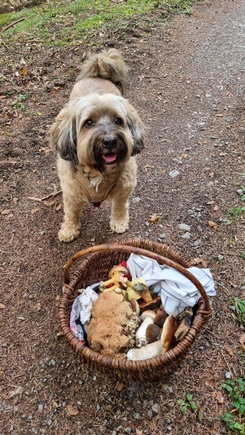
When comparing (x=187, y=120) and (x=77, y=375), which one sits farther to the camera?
(x=187, y=120)

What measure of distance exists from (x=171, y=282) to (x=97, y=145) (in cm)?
129

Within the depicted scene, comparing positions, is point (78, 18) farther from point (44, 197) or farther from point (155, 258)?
point (155, 258)

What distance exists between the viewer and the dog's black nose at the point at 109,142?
3.14m

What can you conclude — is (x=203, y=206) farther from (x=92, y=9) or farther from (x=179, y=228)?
(x=92, y=9)

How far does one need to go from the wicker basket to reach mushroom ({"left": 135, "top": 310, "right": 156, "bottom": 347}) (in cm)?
28

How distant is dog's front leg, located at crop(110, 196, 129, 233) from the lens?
163 inches

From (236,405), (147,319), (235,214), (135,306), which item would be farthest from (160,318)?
(235,214)

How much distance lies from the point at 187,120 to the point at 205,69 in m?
1.99

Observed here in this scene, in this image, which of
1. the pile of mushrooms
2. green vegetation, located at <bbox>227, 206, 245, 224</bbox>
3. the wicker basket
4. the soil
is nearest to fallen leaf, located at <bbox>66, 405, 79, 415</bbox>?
the soil

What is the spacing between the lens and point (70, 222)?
419 centimetres

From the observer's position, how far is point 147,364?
99.7 inches

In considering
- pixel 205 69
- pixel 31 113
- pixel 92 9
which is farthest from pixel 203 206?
pixel 92 9

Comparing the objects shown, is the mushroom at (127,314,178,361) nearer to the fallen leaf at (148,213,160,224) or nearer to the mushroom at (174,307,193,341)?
the mushroom at (174,307,193,341)

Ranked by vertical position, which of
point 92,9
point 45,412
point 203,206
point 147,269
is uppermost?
point 92,9
